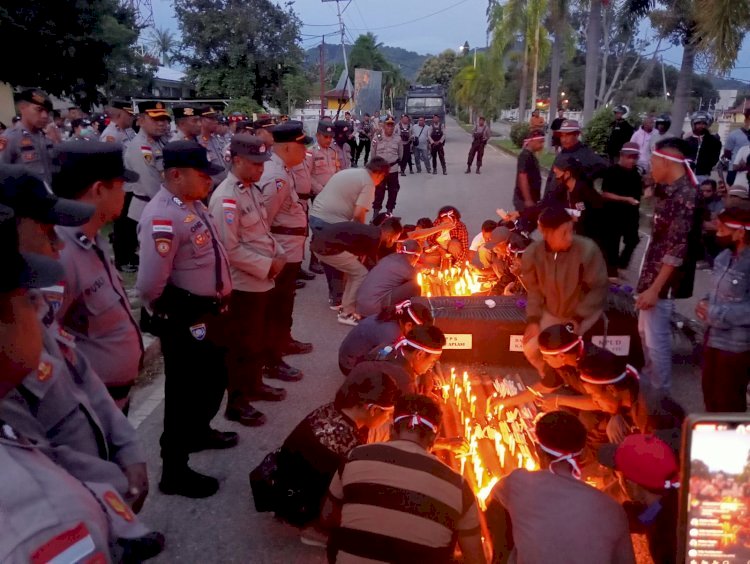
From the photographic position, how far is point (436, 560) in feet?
Answer: 8.20

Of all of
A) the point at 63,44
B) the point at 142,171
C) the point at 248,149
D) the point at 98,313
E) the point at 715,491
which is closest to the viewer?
the point at 715,491

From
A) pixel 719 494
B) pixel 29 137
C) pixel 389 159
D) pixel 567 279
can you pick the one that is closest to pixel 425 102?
pixel 389 159

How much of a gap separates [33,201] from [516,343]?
4.51 metres

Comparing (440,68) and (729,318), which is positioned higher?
(440,68)

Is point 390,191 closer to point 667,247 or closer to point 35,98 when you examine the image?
point 35,98

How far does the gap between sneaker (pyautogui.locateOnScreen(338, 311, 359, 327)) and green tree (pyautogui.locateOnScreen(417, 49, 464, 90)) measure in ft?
323

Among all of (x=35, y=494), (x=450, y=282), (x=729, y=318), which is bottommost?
(x=450, y=282)

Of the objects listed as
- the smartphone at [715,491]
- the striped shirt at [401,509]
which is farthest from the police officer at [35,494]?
the smartphone at [715,491]

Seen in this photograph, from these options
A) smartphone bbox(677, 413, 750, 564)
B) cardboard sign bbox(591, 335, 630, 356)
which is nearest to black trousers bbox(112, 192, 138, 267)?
cardboard sign bbox(591, 335, 630, 356)

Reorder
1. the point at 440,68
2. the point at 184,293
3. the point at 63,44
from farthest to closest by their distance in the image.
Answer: the point at 440,68, the point at 63,44, the point at 184,293

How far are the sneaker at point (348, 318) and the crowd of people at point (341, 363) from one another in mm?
35

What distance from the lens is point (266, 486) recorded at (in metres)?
3.48

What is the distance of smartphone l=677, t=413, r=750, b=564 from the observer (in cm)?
172

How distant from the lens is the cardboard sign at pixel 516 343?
229 inches
